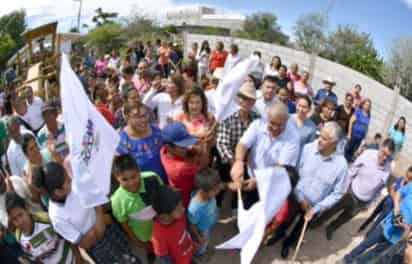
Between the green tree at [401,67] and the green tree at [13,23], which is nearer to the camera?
the green tree at [401,67]

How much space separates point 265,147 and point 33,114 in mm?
3268

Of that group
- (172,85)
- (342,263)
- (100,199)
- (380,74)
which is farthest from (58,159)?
(380,74)

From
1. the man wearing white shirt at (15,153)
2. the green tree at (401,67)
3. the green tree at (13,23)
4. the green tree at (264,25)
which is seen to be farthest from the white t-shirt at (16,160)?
the green tree at (13,23)

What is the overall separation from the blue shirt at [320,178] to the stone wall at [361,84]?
21.1ft

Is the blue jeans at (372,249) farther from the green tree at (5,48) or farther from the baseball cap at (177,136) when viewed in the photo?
the green tree at (5,48)

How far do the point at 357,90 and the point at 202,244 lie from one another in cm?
541

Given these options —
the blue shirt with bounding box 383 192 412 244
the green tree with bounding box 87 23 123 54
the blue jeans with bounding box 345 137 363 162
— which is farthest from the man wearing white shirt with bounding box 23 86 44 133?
the green tree with bounding box 87 23 123 54

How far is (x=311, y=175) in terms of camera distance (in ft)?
10.6

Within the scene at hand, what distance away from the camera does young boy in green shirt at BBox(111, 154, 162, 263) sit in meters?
2.53

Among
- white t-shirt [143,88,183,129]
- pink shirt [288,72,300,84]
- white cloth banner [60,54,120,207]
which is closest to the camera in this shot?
white cloth banner [60,54,120,207]

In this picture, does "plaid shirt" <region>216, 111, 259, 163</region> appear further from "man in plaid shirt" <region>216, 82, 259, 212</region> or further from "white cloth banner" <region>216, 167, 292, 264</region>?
"white cloth banner" <region>216, 167, 292, 264</region>

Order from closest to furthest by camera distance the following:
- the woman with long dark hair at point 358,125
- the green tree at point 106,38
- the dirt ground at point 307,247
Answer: the dirt ground at point 307,247 → the woman with long dark hair at point 358,125 → the green tree at point 106,38

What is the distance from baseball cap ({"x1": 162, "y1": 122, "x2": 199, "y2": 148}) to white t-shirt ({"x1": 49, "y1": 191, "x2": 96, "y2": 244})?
0.91 metres

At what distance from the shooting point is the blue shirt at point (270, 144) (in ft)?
10.2
